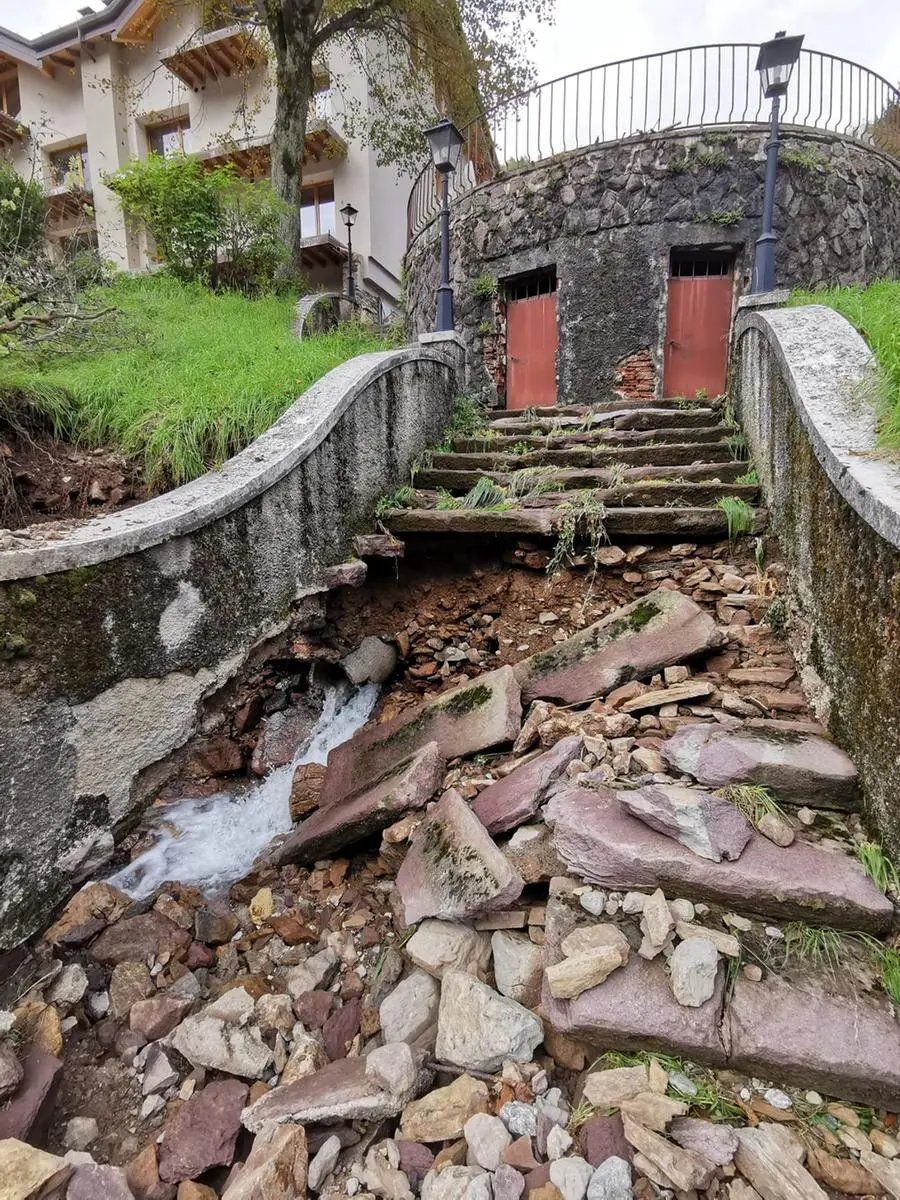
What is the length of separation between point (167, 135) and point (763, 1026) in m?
21.6

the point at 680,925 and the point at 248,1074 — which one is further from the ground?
the point at 680,925

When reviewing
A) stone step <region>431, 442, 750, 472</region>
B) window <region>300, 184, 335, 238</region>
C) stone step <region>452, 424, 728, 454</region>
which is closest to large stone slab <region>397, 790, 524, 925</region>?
stone step <region>431, 442, 750, 472</region>

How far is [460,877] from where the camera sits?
177cm

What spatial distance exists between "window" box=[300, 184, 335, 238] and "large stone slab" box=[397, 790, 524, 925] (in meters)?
16.1

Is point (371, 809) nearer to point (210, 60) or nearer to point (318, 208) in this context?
point (318, 208)

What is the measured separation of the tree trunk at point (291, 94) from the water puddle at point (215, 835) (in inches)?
319

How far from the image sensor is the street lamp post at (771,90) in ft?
15.3

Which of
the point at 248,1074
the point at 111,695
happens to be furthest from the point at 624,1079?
the point at 111,695

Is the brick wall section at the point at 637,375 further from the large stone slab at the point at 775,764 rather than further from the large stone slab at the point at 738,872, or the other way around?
the large stone slab at the point at 738,872

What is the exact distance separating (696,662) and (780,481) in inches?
46.5

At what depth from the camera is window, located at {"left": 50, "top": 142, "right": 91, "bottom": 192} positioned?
51.6ft

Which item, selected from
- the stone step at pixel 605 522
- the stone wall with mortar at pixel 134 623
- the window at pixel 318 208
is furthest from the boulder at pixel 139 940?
the window at pixel 318 208

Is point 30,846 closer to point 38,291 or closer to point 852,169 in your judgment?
point 38,291

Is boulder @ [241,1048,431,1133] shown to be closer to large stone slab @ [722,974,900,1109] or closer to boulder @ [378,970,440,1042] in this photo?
boulder @ [378,970,440,1042]
